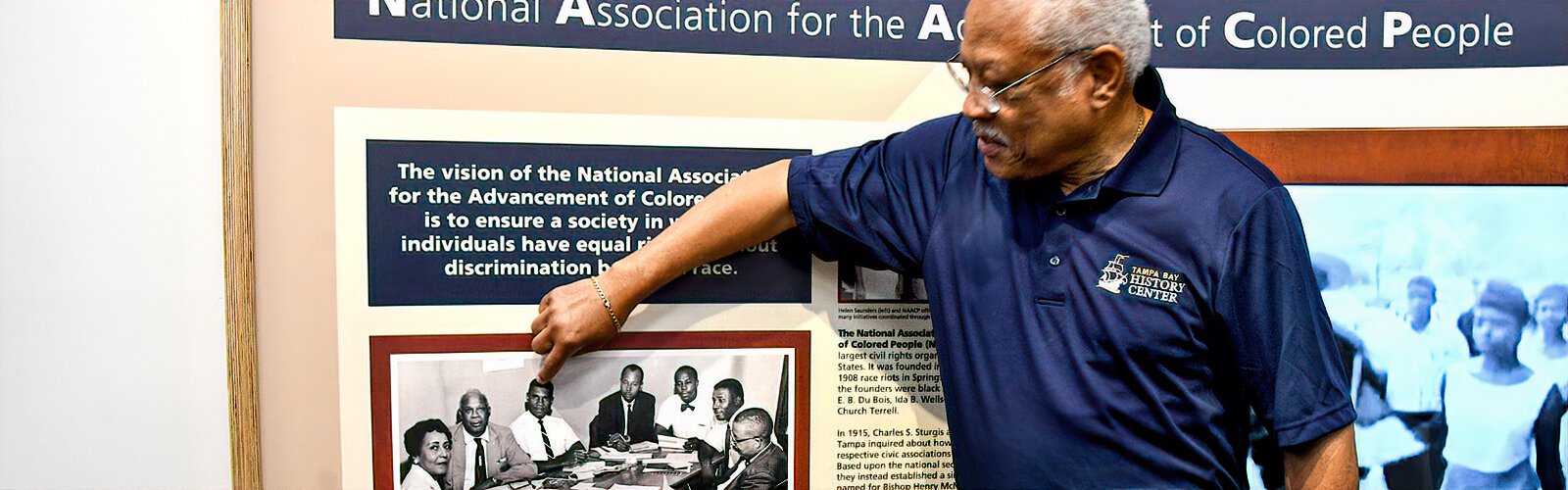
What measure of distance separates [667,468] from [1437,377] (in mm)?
1227

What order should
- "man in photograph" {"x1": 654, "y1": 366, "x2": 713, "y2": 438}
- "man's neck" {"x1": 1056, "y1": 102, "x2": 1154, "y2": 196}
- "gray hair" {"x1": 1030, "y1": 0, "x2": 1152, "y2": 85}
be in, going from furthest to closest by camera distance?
"man in photograph" {"x1": 654, "y1": 366, "x2": 713, "y2": 438} < "man's neck" {"x1": 1056, "y1": 102, "x2": 1154, "y2": 196} < "gray hair" {"x1": 1030, "y1": 0, "x2": 1152, "y2": 85}

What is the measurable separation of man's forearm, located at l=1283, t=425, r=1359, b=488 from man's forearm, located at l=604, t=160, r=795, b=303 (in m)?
0.76

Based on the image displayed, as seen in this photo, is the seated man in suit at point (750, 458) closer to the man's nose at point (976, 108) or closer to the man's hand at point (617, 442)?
the man's hand at point (617, 442)

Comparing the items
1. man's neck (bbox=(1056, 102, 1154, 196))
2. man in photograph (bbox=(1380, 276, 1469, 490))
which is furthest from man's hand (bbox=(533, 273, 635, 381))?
man in photograph (bbox=(1380, 276, 1469, 490))

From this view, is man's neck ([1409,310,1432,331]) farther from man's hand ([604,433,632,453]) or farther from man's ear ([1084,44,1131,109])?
man's hand ([604,433,632,453])

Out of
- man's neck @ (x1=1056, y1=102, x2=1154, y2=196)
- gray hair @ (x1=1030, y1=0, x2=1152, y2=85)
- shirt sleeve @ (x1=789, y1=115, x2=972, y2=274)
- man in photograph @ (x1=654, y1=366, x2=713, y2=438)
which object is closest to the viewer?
gray hair @ (x1=1030, y1=0, x2=1152, y2=85)

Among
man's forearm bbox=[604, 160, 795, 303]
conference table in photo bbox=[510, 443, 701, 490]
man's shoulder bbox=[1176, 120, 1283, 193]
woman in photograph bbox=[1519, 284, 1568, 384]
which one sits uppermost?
man's shoulder bbox=[1176, 120, 1283, 193]

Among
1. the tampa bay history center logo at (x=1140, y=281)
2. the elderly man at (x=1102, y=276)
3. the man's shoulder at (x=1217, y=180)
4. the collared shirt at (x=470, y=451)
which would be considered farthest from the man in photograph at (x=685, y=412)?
the man's shoulder at (x=1217, y=180)

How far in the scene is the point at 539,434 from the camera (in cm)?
150

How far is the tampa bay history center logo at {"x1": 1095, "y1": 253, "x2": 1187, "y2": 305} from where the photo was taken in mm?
1271

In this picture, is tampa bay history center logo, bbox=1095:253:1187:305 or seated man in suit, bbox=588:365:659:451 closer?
tampa bay history center logo, bbox=1095:253:1187:305

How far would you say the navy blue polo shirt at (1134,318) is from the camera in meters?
1.26

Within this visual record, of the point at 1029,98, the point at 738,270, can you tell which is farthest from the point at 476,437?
the point at 1029,98

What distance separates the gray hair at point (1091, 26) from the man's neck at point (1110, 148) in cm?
7
